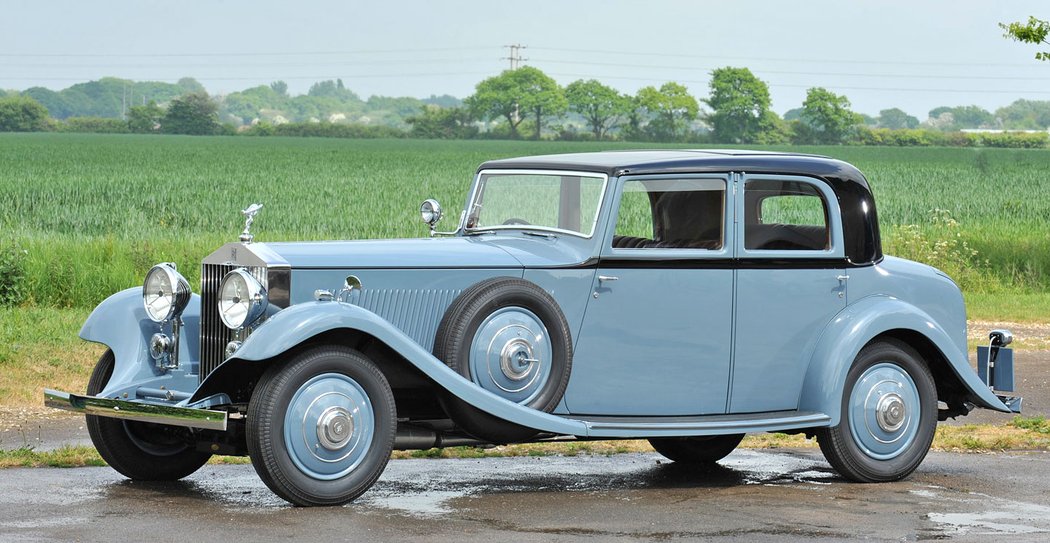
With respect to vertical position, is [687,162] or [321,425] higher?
[687,162]

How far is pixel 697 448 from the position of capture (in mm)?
8508

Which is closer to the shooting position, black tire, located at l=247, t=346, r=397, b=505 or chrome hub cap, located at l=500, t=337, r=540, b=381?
black tire, located at l=247, t=346, r=397, b=505

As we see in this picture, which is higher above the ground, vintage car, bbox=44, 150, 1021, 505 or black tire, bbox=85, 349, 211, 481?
vintage car, bbox=44, 150, 1021, 505

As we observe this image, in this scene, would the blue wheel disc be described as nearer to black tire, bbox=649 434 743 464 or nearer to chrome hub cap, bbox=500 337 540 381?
chrome hub cap, bbox=500 337 540 381

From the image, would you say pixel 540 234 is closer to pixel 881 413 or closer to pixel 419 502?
pixel 419 502

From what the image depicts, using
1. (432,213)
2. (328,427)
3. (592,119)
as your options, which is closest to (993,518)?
(328,427)

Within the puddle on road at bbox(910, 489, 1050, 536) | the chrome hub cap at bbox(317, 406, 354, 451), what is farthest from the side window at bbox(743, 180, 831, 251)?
the chrome hub cap at bbox(317, 406, 354, 451)

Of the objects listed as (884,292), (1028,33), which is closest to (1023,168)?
(1028,33)

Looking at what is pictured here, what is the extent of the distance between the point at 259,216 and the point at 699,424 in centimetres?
2038

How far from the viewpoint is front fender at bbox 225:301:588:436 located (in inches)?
242

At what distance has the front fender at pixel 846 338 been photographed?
24.8 feet

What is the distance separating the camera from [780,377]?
764 centimetres

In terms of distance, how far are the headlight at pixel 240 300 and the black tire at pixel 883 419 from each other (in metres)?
3.23

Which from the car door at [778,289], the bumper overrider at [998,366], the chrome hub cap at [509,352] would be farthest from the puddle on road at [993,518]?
the chrome hub cap at [509,352]
